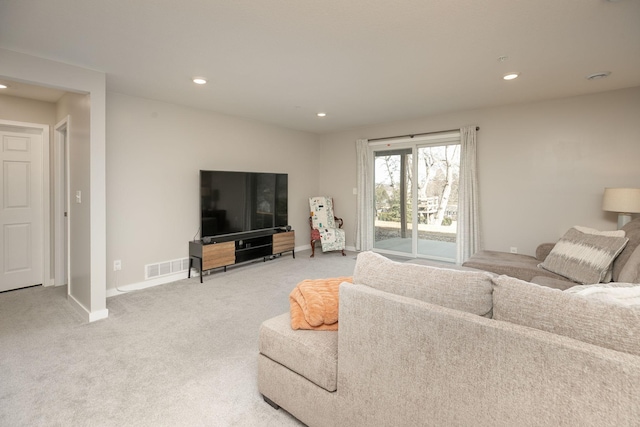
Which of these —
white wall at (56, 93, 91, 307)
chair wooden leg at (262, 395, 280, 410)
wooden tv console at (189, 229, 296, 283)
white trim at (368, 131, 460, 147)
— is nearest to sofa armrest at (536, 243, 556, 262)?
white trim at (368, 131, 460, 147)

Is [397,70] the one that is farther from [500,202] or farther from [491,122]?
[500,202]

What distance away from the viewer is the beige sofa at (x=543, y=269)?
2.43 meters

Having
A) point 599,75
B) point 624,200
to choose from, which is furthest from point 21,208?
point 624,200

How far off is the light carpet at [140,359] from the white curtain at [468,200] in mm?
2913

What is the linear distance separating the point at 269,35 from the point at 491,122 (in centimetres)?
373

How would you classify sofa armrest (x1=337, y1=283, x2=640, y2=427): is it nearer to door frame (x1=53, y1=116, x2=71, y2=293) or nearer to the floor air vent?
the floor air vent

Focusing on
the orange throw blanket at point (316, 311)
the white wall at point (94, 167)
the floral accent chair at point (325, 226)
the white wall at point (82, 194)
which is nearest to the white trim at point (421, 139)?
the floral accent chair at point (325, 226)

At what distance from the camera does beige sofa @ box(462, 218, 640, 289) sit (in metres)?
2.43

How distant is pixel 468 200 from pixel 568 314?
164 inches

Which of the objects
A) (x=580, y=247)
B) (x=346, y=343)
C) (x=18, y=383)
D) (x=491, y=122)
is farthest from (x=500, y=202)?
(x=18, y=383)

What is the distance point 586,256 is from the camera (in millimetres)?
2811

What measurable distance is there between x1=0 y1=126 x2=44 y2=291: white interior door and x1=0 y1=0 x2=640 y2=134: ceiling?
2.07 feet

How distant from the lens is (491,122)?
471 cm

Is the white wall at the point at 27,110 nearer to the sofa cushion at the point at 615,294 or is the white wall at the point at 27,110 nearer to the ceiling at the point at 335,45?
the ceiling at the point at 335,45
